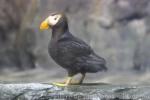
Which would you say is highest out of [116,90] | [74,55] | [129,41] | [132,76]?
[129,41]

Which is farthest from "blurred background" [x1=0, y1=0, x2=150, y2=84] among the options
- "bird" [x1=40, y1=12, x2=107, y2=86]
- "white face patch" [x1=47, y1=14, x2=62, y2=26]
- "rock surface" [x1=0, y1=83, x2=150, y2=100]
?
"rock surface" [x1=0, y1=83, x2=150, y2=100]

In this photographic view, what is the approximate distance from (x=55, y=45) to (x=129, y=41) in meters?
4.62

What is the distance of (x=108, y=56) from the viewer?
9.88 m

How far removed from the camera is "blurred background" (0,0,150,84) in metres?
9.71

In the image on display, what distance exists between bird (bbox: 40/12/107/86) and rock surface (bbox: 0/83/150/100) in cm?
35

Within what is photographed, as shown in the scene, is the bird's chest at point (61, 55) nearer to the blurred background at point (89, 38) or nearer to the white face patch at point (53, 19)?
the white face patch at point (53, 19)

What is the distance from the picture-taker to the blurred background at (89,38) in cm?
971

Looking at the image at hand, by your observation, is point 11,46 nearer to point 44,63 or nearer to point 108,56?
point 44,63

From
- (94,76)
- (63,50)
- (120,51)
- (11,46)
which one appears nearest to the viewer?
(63,50)

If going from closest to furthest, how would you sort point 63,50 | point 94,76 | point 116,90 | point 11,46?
point 116,90
point 63,50
point 94,76
point 11,46

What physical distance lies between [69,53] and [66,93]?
568 mm

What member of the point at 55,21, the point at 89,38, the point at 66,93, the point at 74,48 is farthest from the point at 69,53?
the point at 89,38

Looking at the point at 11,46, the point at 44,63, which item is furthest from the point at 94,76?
the point at 11,46

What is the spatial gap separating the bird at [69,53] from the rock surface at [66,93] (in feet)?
1.14
